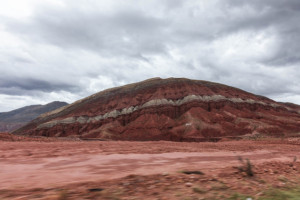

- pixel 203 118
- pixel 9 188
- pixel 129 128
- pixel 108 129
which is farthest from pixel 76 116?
pixel 9 188

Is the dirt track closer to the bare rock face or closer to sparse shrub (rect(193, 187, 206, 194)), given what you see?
sparse shrub (rect(193, 187, 206, 194))

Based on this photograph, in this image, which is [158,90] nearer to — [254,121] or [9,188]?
[254,121]

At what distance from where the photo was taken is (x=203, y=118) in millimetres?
57969

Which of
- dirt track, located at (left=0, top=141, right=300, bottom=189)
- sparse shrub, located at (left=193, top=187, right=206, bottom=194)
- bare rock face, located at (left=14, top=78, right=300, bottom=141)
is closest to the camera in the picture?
sparse shrub, located at (left=193, top=187, right=206, bottom=194)

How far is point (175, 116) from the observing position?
208 ft

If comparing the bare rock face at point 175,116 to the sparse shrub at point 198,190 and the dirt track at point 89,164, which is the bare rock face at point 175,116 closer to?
the dirt track at point 89,164

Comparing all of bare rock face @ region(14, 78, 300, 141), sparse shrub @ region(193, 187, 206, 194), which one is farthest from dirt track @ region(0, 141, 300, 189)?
bare rock face @ region(14, 78, 300, 141)

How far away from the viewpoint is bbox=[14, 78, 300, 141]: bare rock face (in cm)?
5350

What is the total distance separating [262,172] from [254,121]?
53665 mm

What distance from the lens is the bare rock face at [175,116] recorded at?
53.5m

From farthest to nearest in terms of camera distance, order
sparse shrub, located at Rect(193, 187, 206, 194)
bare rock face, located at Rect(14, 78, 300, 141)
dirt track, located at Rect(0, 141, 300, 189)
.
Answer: bare rock face, located at Rect(14, 78, 300, 141), dirt track, located at Rect(0, 141, 300, 189), sparse shrub, located at Rect(193, 187, 206, 194)

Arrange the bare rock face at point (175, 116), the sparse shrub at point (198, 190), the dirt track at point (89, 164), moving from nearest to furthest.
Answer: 1. the sparse shrub at point (198, 190)
2. the dirt track at point (89, 164)
3. the bare rock face at point (175, 116)

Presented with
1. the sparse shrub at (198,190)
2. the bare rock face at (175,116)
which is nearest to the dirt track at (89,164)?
the sparse shrub at (198,190)

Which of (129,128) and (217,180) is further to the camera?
(129,128)
